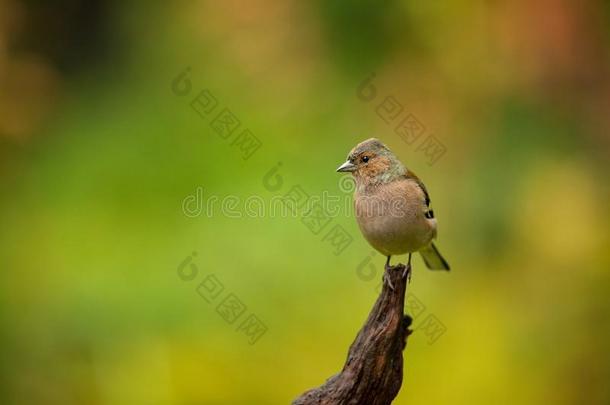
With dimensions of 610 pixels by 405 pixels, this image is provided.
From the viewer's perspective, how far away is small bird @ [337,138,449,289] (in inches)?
132

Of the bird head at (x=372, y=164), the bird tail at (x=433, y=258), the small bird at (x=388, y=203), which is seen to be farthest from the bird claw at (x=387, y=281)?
the bird tail at (x=433, y=258)

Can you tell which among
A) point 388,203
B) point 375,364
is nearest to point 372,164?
point 388,203

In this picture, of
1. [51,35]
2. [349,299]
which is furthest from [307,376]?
[51,35]

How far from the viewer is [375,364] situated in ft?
9.65

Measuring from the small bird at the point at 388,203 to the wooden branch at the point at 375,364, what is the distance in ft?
1.06

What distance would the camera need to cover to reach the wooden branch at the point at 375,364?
9.59ft

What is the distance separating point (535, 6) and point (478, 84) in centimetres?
69

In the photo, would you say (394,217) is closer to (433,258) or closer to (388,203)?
(388,203)

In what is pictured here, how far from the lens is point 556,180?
206 inches

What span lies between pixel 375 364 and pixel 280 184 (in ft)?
7.90

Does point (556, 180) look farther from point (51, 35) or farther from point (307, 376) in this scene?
point (51, 35)

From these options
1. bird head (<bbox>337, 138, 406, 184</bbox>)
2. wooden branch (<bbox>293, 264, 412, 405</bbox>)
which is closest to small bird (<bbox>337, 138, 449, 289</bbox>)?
bird head (<bbox>337, 138, 406, 184</bbox>)

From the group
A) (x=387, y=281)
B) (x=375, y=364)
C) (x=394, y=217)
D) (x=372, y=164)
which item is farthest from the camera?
(x=372, y=164)

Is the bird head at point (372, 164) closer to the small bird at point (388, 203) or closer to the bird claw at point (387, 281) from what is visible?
the small bird at point (388, 203)
